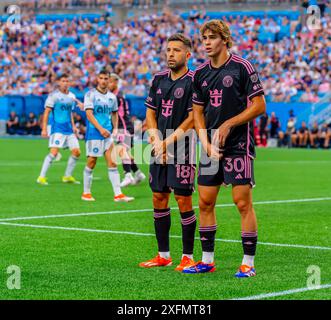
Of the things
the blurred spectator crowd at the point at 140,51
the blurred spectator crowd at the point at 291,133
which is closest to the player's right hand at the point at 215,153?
the blurred spectator crowd at the point at 291,133

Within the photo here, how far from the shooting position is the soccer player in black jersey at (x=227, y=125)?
8461 mm

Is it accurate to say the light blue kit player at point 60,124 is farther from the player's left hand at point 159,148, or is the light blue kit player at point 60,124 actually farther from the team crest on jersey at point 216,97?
the team crest on jersey at point 216,97

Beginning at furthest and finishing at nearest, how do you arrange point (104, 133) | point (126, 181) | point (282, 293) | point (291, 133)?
point (291, 133)
point (126, 181)
point (104, 133)
point (282, 293)

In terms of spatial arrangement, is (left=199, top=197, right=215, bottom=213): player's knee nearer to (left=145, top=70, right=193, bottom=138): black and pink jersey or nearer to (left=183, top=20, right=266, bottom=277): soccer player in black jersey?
(left=183, top=20, right=266, bottom=277): soccer player in black jersey

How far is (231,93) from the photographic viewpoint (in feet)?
27.9

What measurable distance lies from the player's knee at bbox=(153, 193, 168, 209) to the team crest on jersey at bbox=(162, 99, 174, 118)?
84 centimetres

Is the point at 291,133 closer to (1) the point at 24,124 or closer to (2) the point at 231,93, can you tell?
(1) the point at 24,124

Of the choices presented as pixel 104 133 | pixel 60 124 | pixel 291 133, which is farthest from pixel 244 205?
pixel 291 133

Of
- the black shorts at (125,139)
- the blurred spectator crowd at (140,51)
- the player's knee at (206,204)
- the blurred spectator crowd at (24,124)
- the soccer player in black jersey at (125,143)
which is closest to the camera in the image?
the player's knee at (206,204)

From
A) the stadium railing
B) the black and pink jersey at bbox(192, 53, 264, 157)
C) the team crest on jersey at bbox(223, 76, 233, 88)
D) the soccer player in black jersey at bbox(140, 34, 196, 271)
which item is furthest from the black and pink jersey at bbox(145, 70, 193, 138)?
the stadium railing

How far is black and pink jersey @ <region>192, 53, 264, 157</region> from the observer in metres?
8.47

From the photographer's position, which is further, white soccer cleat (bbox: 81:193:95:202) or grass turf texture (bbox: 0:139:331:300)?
white soccer cleat (bbox: 81:193:95:202)

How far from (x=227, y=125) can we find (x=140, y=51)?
41053 millimetres

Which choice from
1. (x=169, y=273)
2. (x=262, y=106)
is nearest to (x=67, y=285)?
(x=169, y=273)
